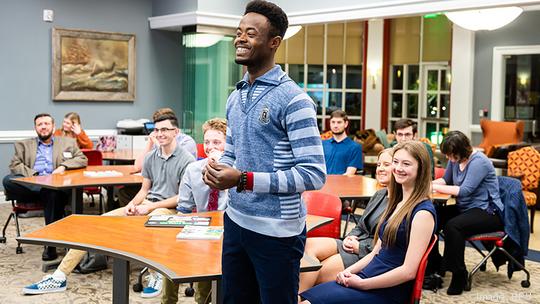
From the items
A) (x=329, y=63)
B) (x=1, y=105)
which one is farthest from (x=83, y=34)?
(x=329, y=63)

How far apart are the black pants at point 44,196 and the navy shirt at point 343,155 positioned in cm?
267

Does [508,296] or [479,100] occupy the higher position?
[479,100]

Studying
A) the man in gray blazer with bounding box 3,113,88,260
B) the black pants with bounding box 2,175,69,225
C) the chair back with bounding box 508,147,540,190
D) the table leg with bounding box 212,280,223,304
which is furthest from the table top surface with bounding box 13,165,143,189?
the chair back with bounding box 508,147,540,190

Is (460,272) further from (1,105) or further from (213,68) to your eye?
(1,105)

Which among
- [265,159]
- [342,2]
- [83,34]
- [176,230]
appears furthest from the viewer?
[83,34]

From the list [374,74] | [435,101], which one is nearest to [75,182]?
[374,74]

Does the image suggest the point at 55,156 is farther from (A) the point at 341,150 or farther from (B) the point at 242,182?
(B) the point at 242,182

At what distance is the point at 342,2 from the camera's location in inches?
342

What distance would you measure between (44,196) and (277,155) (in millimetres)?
4665

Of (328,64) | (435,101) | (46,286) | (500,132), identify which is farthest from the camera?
(328,64)

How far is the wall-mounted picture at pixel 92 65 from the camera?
9875 millimetres

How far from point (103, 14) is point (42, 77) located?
1.39 metres

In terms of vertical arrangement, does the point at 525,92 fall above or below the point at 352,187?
above

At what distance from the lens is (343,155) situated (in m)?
6.94
